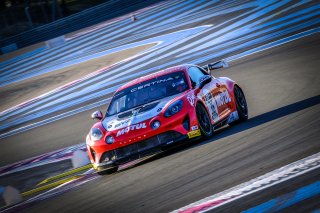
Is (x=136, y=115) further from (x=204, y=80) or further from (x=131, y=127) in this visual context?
(x=204, y=80)

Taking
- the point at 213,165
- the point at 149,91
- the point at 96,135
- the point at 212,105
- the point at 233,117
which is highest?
the point at 149,91

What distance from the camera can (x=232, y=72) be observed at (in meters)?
18.7

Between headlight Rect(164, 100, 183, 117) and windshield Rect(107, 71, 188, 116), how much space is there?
25.6 inches

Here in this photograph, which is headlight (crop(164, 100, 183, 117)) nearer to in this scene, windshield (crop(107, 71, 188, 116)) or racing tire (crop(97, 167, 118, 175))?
windshield (crop(107, 71, 188, 116))

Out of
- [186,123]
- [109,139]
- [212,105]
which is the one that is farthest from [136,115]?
[212,105]

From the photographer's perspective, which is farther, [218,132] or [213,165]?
[218,132]

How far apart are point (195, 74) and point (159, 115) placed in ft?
5.68

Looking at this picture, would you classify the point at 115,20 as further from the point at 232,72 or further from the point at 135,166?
the point at 135,166

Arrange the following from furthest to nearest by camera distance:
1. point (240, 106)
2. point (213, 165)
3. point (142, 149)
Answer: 1. point (240, 106)
2. point (142, 149)
3. point (213, 165)

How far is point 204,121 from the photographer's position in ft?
31.9

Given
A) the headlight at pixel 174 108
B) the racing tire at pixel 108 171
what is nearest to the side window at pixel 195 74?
the headlight at pixel 174 108

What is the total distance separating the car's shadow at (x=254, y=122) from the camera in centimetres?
980

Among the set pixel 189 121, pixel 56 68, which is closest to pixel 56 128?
pixel 189 121

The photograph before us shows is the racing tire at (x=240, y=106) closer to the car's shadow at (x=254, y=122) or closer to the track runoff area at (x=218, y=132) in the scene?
the car's shadow at (x=254, y=122)
